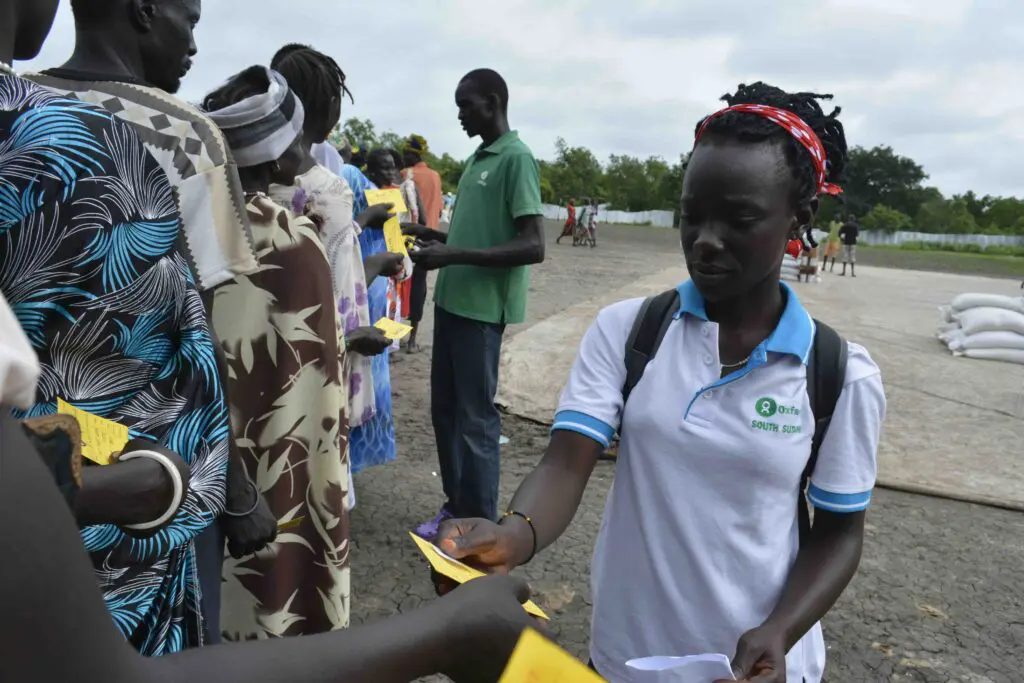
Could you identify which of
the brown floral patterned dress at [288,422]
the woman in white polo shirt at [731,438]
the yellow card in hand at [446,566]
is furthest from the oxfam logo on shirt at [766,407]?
the brown floral patterned dress at [288,422]

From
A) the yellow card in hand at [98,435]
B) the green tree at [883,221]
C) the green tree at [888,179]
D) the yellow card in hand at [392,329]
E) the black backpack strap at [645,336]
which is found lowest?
the yellow card in hand at [392,329]

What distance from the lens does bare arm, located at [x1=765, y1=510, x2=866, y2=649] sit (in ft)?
4.26

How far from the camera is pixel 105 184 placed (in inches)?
44.4

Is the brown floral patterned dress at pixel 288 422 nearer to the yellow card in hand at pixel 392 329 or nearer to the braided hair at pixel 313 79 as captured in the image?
the yellow card in hand at pixel 392 329

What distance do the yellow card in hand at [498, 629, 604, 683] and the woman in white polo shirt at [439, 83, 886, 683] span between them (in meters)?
0.40

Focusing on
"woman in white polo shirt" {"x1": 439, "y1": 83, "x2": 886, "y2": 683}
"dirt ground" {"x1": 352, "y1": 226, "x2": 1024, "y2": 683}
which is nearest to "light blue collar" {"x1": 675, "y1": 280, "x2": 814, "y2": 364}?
"woman in white polo shirt" {"x1": 439, "y1": 83, "x2": 886, "y2": 683}

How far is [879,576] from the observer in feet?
10.9

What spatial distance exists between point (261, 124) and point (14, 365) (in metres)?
1.70

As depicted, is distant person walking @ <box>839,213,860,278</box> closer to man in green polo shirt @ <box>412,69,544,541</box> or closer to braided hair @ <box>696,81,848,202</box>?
man in green polo shirt @ <box>412,69,544,541</box>

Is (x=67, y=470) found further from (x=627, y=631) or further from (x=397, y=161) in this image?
(x=397, y=161)

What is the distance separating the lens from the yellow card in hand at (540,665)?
811 mm

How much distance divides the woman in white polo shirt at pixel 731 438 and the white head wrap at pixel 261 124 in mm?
1200

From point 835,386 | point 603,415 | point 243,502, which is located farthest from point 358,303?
point 835,386

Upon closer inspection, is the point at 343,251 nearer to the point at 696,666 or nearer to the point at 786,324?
the point at 786,324
